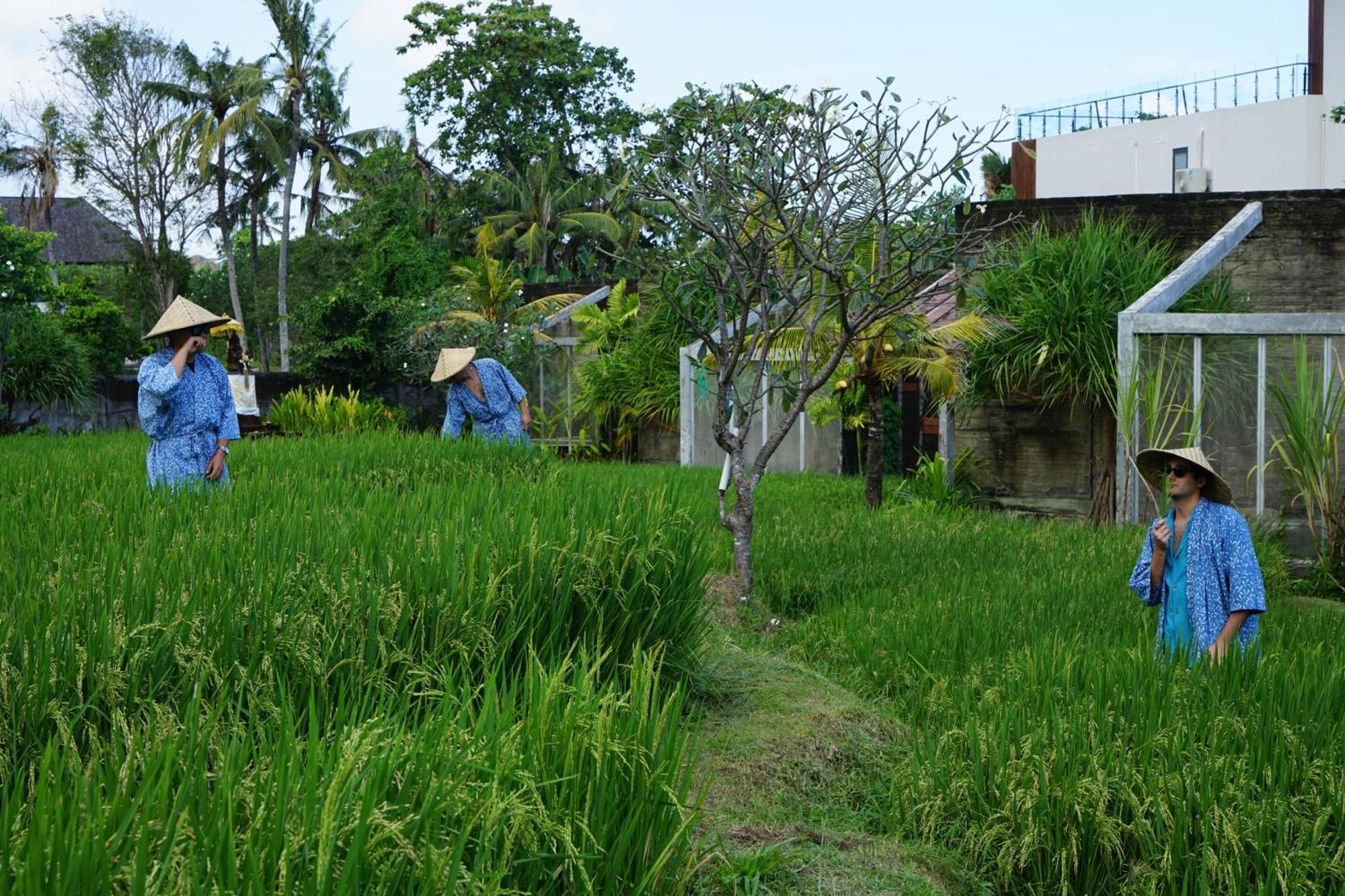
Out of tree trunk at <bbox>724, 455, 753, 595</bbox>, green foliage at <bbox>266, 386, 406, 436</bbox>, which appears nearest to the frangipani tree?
tree trunk at <bbox>724, 455, 753, 595</bbox>

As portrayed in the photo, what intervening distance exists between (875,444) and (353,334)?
35.6 ft

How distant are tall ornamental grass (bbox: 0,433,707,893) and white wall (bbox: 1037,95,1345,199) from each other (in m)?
24.1

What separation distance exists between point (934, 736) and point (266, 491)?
321 centimetres

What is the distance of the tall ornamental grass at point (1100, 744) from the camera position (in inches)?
145

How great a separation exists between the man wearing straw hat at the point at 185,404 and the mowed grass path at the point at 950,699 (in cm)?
36

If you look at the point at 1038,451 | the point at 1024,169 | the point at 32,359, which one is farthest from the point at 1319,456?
the point at 1024,169

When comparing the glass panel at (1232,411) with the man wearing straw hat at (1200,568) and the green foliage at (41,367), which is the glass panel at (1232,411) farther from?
the green foliage at (41,367)

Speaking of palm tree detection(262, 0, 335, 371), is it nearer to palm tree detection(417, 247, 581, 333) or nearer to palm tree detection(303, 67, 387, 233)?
Answer: palm tree detection(303, 67, 387, 233)

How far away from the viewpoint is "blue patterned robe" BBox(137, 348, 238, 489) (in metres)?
7.04

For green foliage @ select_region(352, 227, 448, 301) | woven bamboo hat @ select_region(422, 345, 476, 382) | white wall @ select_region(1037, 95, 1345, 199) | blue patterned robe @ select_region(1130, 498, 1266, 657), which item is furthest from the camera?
white wall @ select_region(1037, 95, 1345, 199)

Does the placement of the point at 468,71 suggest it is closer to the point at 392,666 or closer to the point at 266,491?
the point at 266,491

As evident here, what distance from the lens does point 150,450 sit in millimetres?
7379

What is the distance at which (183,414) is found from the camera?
7.18 m

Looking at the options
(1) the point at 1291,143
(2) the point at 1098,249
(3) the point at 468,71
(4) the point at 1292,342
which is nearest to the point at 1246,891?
(4) the point at 1292,342
